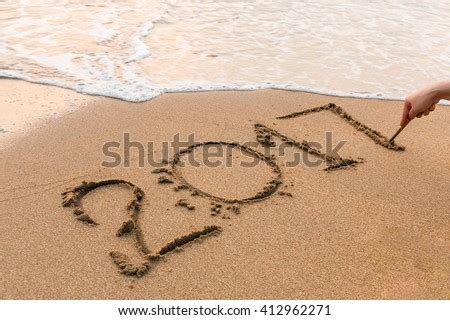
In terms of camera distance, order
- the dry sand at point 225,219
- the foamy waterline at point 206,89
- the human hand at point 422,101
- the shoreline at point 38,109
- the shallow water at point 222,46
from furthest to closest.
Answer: the shallow water at point 222,46
the foamy waterline at point 206,89
the shoreline at point 38,109
the human hand at point 422,101
the dry sand at point 225,219

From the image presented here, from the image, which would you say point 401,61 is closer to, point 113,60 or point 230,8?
point 230,8

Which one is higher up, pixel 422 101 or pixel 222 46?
pixel 422 101

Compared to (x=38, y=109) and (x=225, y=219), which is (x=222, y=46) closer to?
(x=38, y=109)

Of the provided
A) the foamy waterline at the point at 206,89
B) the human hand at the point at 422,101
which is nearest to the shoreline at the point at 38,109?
the foamy waterline at the point at 206,89

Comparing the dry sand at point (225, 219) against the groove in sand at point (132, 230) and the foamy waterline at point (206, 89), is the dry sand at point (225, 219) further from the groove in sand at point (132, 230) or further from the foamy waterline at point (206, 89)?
the foamy waterline at point (206, 89)

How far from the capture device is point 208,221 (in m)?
2.21

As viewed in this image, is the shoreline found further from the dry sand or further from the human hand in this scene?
the human hand

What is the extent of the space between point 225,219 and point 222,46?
112 inches

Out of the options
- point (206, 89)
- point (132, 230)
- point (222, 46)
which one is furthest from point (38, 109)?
point (222, 46)

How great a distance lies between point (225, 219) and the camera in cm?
224

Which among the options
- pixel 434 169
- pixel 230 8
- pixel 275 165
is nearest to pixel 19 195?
pixel 275 165

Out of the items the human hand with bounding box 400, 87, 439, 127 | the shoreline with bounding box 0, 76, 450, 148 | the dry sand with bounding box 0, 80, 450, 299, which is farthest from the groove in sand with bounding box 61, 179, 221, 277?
the human hand with bounding box 400, 87, 439, 127

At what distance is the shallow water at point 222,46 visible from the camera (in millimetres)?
3871

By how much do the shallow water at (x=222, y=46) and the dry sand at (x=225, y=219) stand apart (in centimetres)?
71
